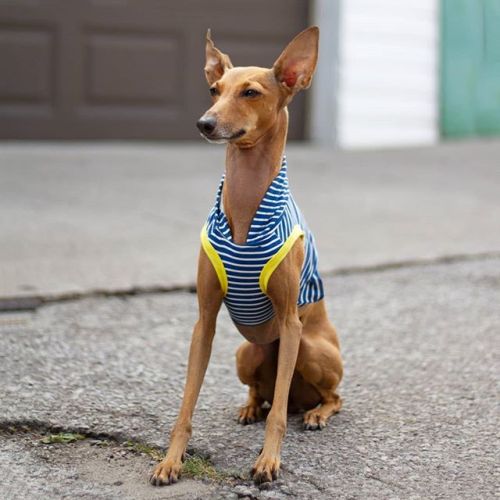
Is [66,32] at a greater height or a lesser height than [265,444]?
greater

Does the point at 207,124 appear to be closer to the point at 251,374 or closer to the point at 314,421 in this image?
the point at 251,374

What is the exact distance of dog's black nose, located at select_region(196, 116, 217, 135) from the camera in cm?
294

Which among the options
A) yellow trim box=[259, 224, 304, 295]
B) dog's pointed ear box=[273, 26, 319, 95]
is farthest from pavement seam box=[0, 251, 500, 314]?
dog's pointed ear box=[273, 26, 319, 95]

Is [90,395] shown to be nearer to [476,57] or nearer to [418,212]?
[418,212]

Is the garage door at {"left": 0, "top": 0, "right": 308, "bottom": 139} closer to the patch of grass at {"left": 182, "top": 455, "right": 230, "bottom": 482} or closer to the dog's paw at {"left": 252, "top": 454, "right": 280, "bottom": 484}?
the patch of grass at {"left": 182, "top": 455, "right": 230, "bottom": 482}

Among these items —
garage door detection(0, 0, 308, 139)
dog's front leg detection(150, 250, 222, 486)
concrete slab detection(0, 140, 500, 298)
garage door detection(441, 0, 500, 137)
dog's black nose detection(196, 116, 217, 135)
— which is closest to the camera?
dog's black nose detection(196, 116, 217, 135)

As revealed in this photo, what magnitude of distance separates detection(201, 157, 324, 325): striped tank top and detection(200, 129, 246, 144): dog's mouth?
0.91 feet

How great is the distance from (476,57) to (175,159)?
3.70 m

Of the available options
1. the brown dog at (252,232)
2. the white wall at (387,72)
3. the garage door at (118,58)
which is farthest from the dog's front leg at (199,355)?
the white wall at (387,72)

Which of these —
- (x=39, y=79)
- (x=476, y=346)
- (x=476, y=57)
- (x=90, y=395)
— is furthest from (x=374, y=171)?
(x=90, y=395)

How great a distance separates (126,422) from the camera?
358 centimetres

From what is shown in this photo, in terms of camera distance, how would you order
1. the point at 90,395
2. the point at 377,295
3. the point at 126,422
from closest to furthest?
the point at 126,422 → the point at 90,395 → the point at 377,295

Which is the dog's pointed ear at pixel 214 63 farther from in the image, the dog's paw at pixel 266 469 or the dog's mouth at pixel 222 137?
the dog's paw at pixel 266 469

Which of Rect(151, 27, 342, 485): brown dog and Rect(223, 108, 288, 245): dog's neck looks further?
Rect(223, 108, 288, 245): dog's neck
